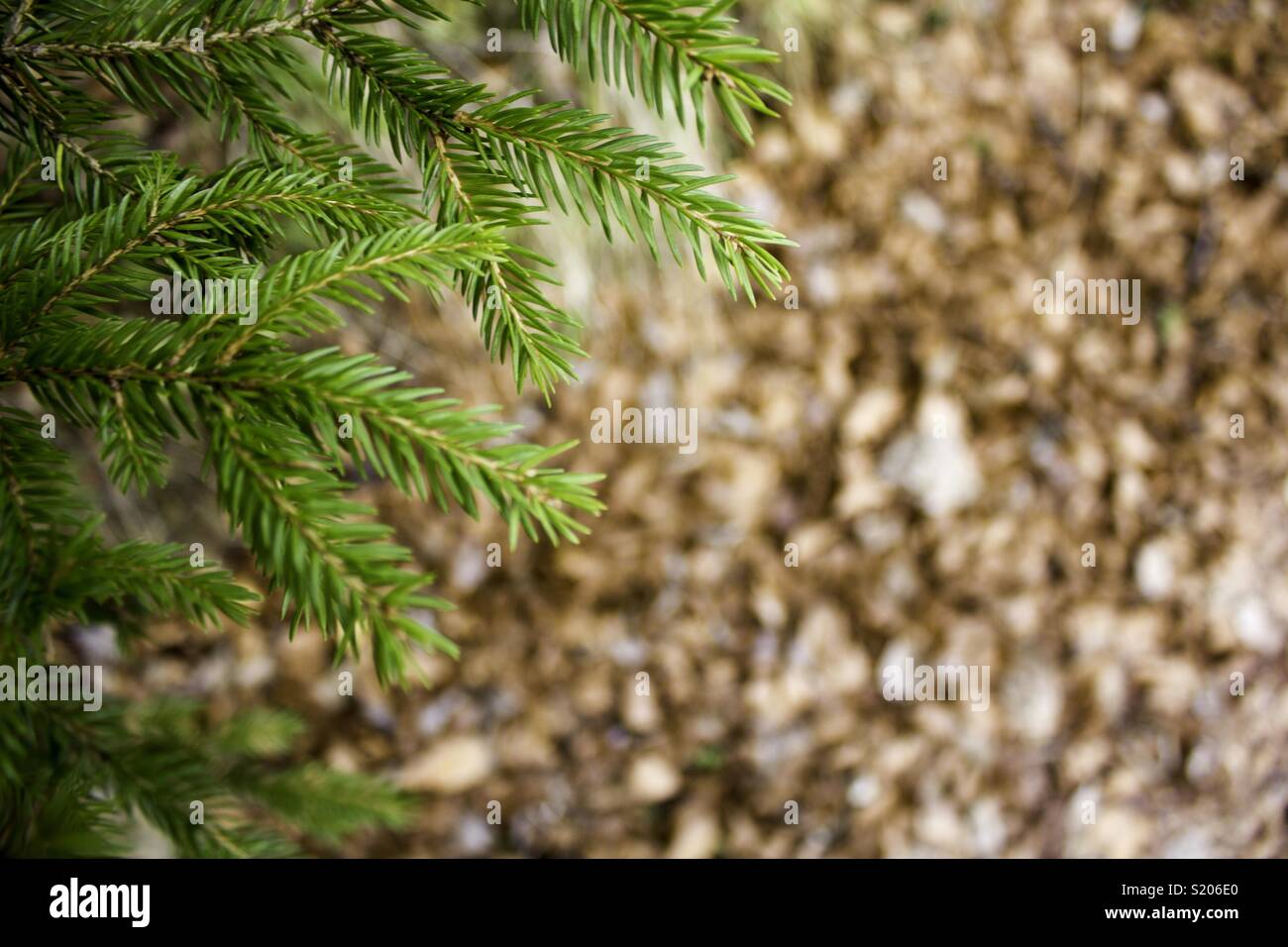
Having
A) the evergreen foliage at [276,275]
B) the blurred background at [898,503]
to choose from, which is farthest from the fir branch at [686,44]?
the blurred background at [898,503]

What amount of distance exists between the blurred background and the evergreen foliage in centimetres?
78

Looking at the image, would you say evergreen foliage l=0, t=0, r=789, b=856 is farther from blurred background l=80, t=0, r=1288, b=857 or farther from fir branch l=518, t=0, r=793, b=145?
blurred background l=80, t=0, r=1288, b=857

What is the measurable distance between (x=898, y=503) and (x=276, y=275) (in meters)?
1.14

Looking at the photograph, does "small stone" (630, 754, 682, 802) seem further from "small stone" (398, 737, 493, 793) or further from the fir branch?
the fir branch

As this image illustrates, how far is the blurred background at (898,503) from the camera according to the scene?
1.31m

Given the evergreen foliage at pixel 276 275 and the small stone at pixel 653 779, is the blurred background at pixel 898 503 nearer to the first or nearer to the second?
→ the small stone at pixel 653 779

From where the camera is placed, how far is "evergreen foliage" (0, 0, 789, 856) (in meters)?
0.42

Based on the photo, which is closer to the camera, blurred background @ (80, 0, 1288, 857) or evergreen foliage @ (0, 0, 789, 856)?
evergreen foliage @ (0, 0, 789, 856)

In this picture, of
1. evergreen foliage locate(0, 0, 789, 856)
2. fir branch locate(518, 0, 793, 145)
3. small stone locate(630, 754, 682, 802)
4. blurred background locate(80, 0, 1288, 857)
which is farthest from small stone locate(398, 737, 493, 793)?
fir branch locate(518, 0, 793, 145)

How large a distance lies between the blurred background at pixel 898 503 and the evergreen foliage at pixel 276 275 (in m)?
0.78

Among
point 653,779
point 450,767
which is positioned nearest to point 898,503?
point 653,779

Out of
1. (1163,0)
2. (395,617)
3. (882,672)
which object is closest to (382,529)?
(395,617)

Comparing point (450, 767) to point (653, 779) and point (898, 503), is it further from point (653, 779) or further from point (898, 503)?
point (898, 503)

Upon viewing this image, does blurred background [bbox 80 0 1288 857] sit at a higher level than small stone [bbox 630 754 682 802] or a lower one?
higher
